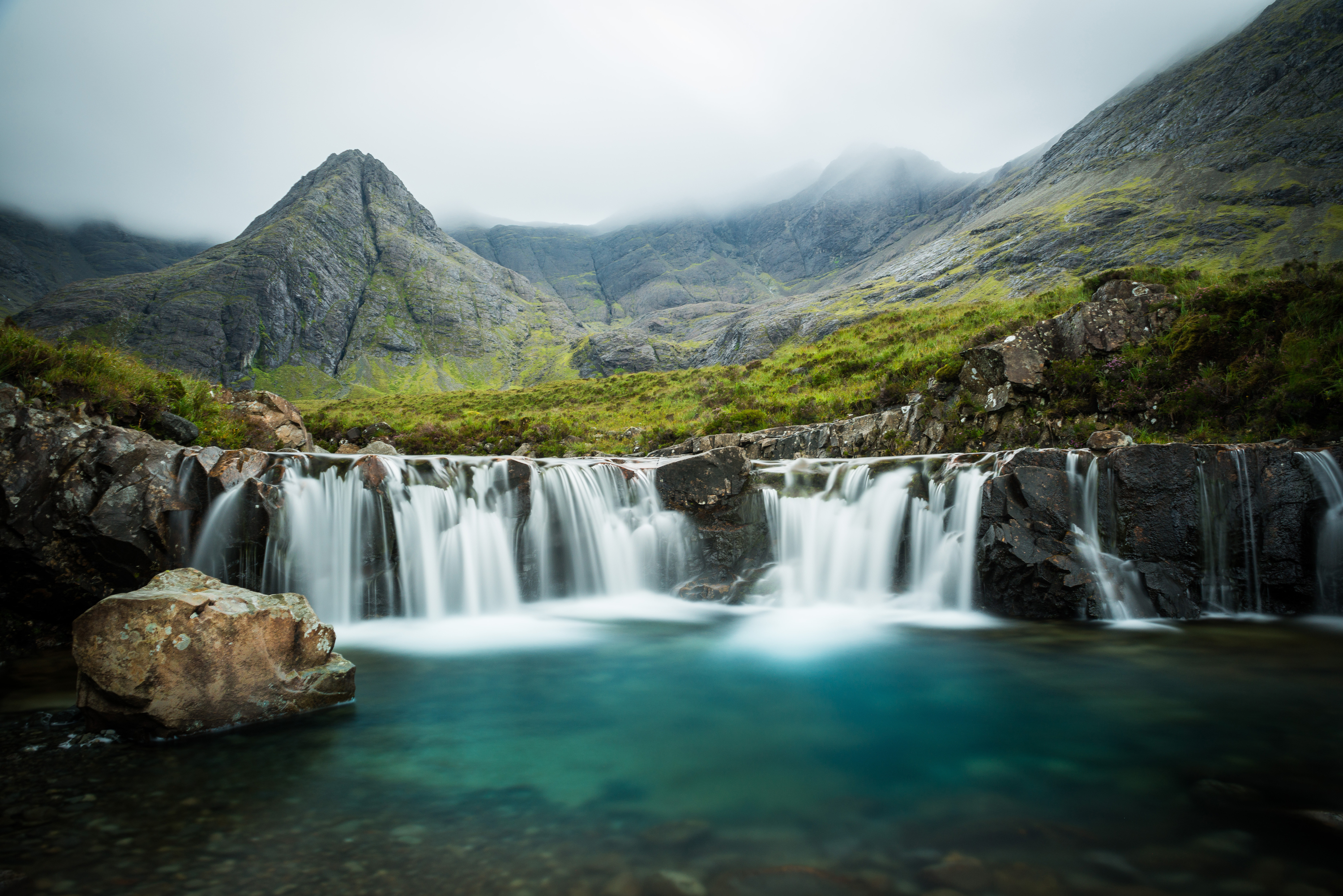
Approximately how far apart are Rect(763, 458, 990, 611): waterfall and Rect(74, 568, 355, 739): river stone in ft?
27.2

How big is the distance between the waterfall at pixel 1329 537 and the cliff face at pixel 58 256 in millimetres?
179330

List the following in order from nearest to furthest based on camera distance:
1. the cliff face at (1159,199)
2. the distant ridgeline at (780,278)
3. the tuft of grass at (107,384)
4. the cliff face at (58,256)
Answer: the tuft of grass at (107,384) → the cliff face at (1159,199) → the distant ridgeline at (780,278) → the cliff face at (58,256)

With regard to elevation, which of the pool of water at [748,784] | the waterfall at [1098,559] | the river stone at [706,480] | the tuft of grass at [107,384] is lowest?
the pool of water at [748,784]

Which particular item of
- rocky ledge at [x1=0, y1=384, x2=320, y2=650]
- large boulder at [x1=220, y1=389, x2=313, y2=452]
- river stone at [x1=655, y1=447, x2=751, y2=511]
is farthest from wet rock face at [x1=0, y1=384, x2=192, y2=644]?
river stone at [x1=655, y1=447, x2=751, y2=511]

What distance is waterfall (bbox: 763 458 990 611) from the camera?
34.9 feet

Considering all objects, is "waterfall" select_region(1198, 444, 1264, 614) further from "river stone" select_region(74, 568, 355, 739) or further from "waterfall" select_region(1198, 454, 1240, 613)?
"river stone" select_region(74, 568, 355, 739)

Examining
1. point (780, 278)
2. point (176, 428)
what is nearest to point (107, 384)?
point (176, 428)

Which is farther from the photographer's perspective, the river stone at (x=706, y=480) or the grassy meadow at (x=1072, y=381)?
the river stone at (x=706, y=480)

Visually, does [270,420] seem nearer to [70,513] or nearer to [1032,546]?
[70,513]

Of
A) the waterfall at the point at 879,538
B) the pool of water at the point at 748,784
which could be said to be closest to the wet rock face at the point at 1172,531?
the waterfall at the point at 879,538

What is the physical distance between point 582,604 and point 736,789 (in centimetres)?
760

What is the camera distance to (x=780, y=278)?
621ft

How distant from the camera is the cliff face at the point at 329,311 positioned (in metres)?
97.6

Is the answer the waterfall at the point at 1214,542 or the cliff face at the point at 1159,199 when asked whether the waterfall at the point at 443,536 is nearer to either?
the waterfall at the point at 1214,542
